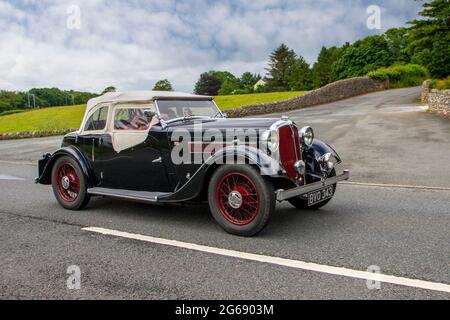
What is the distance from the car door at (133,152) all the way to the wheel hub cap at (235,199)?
1.10m

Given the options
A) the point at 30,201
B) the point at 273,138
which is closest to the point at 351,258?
the point at 273,138

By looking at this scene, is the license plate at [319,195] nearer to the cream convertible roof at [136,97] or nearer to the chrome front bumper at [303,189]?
the chrome front bumper at [303,189]

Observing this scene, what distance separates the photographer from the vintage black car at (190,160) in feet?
15.6

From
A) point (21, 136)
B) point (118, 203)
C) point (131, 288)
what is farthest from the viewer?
point (21, 136)

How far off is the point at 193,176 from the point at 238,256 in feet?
4.26

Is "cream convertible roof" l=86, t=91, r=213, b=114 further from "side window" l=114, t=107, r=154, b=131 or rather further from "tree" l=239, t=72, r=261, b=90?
"tree" l=239, t=72, r=261, b=90

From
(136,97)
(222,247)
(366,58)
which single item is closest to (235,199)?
(222,247)

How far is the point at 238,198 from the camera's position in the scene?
187 inches

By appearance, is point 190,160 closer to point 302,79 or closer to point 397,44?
point 397,44

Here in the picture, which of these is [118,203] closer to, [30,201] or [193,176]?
[30,201]

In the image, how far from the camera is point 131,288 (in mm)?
3449

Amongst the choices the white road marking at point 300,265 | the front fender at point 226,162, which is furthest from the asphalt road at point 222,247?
the front fender at point 226,162

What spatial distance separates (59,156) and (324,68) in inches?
2884

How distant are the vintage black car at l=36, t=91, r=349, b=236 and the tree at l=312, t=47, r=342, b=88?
2713 inches
